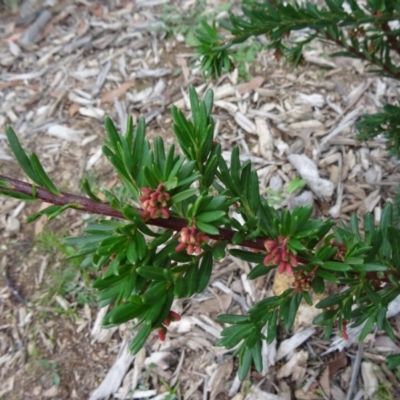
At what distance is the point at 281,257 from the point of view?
3.55 feet

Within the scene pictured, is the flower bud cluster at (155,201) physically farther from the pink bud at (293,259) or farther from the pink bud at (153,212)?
the pink bud at (293,259)

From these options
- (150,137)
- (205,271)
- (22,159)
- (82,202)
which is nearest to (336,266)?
(205,271)

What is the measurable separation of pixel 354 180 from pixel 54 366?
1.78 m

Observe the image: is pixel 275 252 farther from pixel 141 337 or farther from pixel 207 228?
pixel 141 337

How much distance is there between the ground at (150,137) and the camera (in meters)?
2.29

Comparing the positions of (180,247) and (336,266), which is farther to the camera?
(336,266)

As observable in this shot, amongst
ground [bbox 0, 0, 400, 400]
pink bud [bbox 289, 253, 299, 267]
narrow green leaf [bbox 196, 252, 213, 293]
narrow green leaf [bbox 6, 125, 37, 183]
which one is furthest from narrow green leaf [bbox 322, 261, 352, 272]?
ground [bbox 0, 0, 400, 400]

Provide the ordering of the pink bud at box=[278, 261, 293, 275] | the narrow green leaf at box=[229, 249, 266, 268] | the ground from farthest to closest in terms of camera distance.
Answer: the ground < the narrow green leaf at box=[229, 249, 266, 268] < the pink bud at box=[278, 261, 293, 275]

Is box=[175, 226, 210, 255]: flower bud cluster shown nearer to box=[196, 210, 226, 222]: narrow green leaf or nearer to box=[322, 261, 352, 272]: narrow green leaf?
box=[196, 210, 226, 222]: narrow green leaf

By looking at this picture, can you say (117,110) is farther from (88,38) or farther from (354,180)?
(354,180)

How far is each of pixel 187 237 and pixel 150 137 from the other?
2.30 metres

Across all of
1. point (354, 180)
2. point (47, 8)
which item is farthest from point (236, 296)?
point (47, 8)

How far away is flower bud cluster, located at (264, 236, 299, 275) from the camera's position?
3.54 ft

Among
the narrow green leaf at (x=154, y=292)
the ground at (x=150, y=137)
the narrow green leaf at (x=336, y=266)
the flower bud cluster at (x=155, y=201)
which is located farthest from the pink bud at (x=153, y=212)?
the ground at (x=150, y=137)
